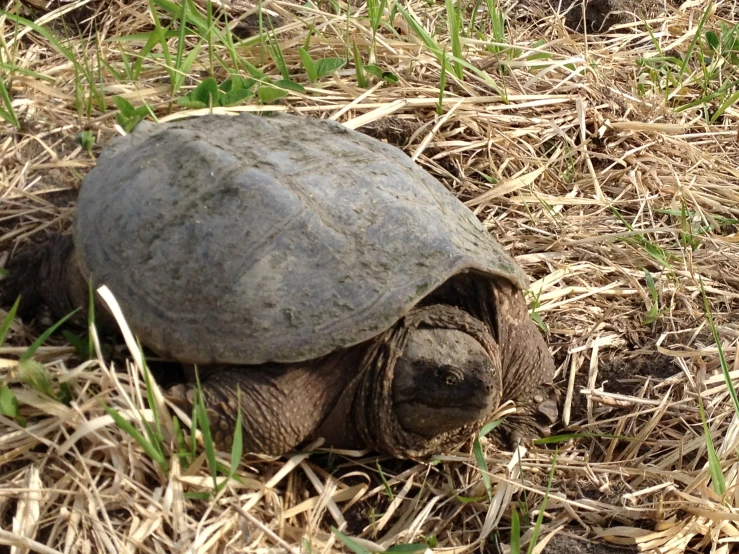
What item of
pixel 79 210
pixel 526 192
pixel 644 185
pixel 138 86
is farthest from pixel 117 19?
pixel 644 185

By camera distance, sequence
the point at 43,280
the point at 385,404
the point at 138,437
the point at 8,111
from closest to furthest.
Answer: the point at 138,437 < the point at 385,404 < the point at 43,280 < the point at 8,111

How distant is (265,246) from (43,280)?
87 centimetres

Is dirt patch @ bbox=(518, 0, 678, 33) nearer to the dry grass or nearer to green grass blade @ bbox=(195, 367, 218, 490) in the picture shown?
the dry grass

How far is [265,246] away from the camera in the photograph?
2.20m

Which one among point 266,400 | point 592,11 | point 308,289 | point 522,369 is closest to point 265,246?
point 308,289

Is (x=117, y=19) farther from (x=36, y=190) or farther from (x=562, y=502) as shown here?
(x=562, y=502)

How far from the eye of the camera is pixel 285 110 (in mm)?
3422

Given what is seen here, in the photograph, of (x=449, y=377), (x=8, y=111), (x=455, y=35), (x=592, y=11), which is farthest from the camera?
(x=592, y=11)

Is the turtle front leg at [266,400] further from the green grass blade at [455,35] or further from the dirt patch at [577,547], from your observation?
the green grass blade at [455,35]

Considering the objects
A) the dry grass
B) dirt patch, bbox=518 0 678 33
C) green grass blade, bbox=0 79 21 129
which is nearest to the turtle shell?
the dry grass

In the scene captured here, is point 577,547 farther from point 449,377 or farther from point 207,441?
point 207,441

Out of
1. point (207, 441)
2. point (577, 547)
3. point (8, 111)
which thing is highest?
point (8, 111)

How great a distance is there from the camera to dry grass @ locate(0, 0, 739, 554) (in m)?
2.10

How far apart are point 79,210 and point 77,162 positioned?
2.01ft
